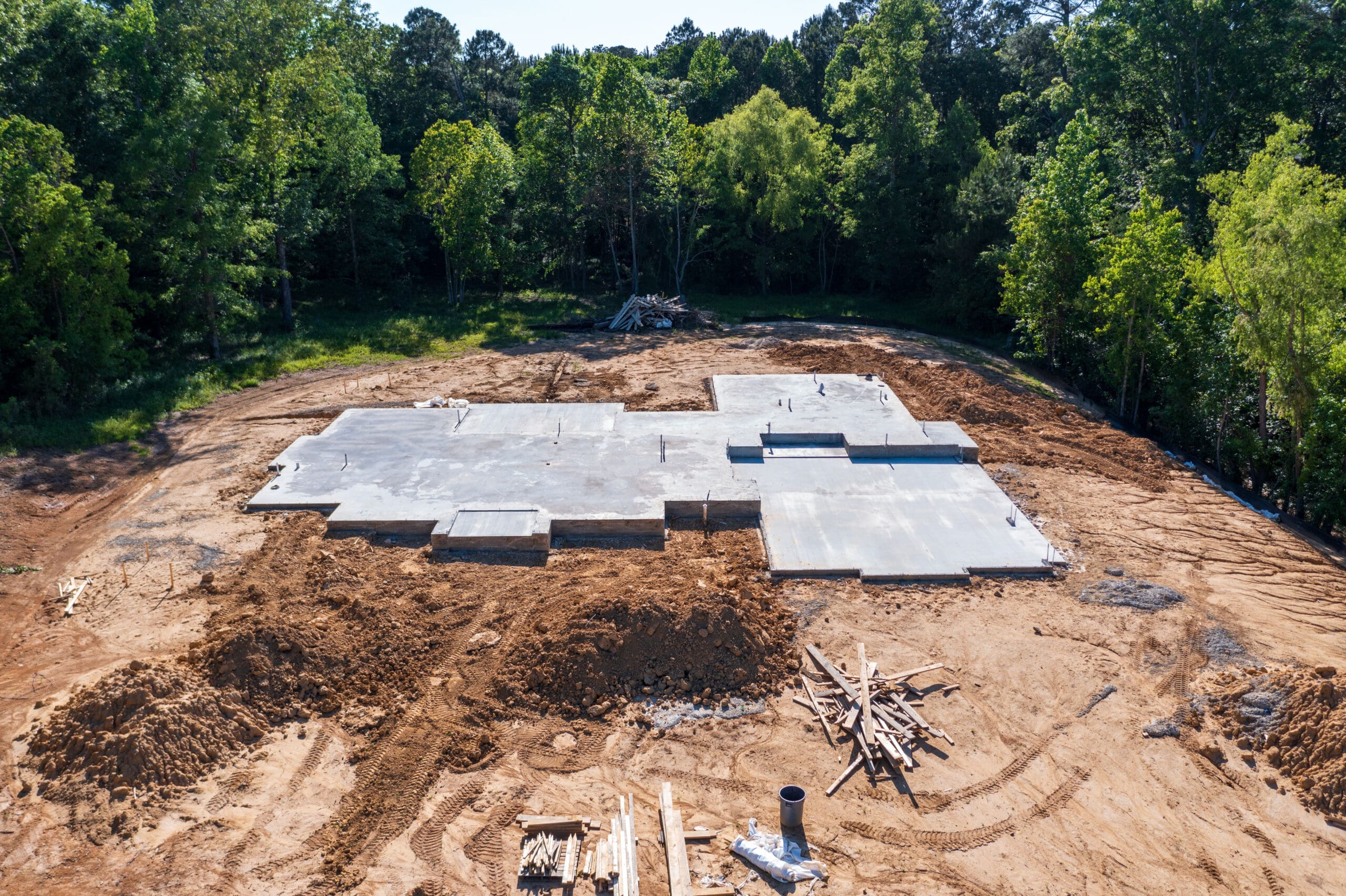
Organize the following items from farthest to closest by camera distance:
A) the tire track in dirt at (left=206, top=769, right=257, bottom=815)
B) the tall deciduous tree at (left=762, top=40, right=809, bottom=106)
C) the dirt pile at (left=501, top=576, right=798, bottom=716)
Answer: the tall deciduous tree at (left=762, top=40, right=809, bottom=106), the dirt pile at (left=501, top=576, right=798, bottom=716), the tire track in dirt at (left=206, top=769, right=257, bottom=815)

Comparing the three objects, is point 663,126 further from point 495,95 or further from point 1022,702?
point 1022,702

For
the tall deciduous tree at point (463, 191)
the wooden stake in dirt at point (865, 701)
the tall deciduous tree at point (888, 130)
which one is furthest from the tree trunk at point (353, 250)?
the wooden stake in dirt at point (865, 701)

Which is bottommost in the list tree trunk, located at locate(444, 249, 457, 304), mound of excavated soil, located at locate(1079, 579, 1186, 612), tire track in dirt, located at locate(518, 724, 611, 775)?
tire track in dirt, located at locate(518, 724, 611, 775)

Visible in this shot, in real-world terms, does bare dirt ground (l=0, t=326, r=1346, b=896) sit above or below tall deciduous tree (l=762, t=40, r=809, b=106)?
below

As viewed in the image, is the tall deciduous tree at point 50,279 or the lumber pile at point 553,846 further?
the tall deciduous tree at point 50,279

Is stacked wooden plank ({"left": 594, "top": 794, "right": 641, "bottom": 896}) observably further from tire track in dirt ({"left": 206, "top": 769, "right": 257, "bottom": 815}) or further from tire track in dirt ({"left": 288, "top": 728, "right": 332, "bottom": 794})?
tire track in dirt ({"left": 206, "top": 769, "right": 257, "bottom": 815})

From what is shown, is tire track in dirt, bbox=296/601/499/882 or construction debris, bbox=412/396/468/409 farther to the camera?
construction debris, bbox=412/396/468/409

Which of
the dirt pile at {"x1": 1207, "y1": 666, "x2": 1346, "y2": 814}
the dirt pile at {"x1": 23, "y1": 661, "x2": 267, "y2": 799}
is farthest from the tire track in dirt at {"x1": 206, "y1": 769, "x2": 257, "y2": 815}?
the dirt pile at {"x1": 1207, "y1": 666, "x2": 1346, "y2": 814}

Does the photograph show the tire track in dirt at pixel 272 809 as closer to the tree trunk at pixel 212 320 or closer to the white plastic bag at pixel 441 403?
the white plastic bag at pixel 441 403
